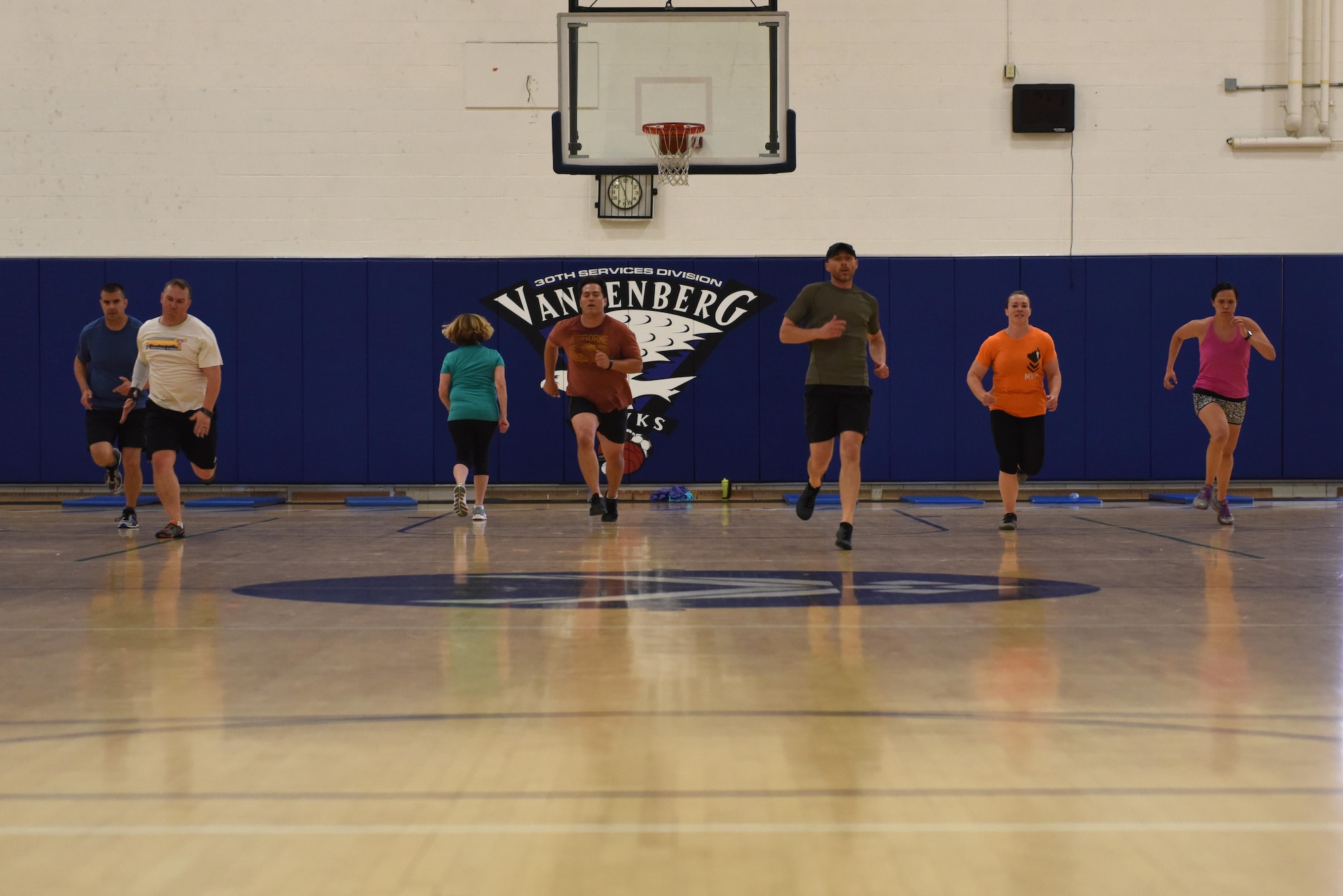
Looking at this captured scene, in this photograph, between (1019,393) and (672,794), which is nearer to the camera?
(672,794)

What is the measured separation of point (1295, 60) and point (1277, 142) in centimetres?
84

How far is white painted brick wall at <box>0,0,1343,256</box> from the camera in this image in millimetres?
11812

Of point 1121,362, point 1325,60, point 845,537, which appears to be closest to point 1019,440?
point 845,537

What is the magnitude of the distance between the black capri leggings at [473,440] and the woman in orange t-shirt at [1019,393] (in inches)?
142

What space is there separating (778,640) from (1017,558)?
109 inches

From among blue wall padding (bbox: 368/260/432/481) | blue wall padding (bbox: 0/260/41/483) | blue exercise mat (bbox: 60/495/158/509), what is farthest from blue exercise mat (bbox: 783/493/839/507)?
blue wall padding (bbox: 0/260/41/483)

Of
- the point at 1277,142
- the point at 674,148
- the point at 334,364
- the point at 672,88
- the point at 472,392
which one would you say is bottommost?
the point at 472,392

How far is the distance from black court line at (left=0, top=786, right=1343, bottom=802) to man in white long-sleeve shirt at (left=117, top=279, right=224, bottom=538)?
5.22m

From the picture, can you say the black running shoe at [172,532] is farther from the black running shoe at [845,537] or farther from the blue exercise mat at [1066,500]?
the blue exercise mat at [1066,500]

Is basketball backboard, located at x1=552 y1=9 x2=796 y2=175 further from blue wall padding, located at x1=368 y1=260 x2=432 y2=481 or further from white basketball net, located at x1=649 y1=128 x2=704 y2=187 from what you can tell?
blue wall padding, located at x1=368 y1=260 x2=432 y2=481

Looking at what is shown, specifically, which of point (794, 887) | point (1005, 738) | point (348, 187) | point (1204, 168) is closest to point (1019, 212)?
point (1204, 168)

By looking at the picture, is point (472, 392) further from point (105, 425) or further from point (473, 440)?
point (105, 425)

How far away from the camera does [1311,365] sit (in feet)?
38.5

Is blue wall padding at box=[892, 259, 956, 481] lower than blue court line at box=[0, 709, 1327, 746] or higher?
higher
